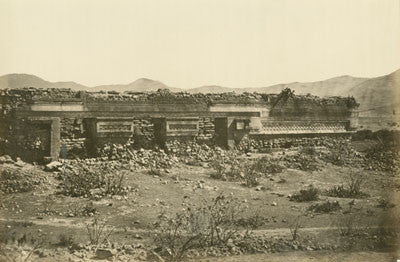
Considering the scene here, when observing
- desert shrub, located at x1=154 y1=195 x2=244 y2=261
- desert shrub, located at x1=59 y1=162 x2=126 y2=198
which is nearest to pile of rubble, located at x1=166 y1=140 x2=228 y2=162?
desert shrub, located at x1=59 y1=162 x2=126 y2=198

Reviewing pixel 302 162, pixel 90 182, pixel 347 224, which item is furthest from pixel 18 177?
pixel 302 162

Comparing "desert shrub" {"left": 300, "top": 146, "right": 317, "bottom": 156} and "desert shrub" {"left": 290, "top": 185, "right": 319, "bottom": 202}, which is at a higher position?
"desert shrub" {"left": 300, "top": 146, "right": 317, "bottom": 156}

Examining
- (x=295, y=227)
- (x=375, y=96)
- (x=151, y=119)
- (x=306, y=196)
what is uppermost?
(x=375, y=96)

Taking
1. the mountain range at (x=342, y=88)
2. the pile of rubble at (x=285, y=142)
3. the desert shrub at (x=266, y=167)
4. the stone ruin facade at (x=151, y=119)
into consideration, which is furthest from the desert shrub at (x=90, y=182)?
the mountain range at (x=342, y=88)

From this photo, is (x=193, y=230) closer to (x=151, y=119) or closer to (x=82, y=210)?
(x=82, y=210)

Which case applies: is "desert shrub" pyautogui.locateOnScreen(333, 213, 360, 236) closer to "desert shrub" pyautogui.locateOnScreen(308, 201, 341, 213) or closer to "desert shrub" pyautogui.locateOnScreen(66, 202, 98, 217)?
"desert shrub" pyautogui.locateOnScreen(308, 201, 341, 213)

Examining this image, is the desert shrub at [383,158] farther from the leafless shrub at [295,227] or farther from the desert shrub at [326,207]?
the leafless shrub at [295,227]
